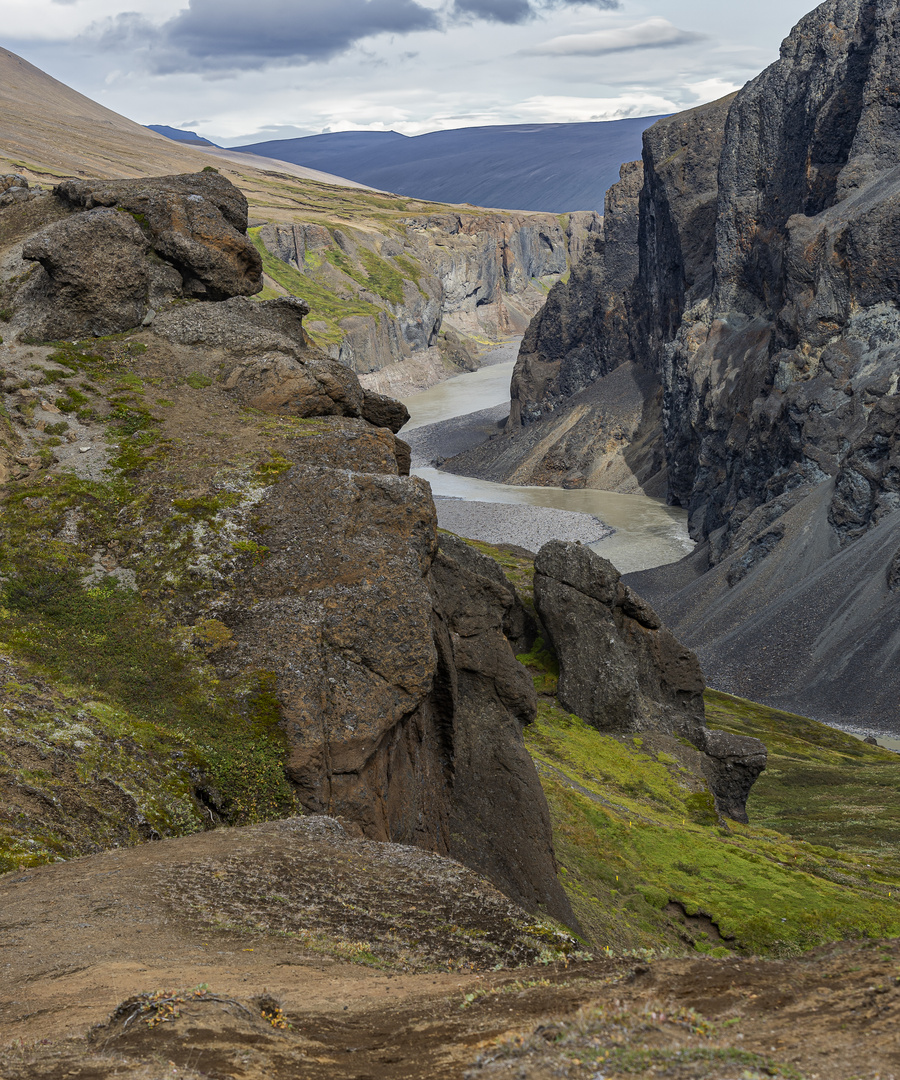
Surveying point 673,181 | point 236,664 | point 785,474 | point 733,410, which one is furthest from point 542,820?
point 673,181

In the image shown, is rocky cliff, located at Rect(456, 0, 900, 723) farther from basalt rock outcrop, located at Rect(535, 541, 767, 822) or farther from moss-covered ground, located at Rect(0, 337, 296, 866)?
moss-covered ground, located at Rect(0, 337, 296, 866)

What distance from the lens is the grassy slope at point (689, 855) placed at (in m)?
29.3

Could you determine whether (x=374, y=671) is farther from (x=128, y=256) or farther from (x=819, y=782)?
(x=819, y=782)

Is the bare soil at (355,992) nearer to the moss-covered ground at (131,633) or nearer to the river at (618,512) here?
the moss-covered ground at (131,633)

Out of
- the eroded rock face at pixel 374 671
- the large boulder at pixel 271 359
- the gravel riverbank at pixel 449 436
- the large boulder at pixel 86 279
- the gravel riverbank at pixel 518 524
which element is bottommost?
the gravel riverbank at pixel 518 524

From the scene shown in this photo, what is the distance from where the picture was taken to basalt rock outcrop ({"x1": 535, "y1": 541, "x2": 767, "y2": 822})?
4081cm

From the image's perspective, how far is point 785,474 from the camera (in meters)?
93.4

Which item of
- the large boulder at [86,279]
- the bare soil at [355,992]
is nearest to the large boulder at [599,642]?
the large boulder at [86,279]

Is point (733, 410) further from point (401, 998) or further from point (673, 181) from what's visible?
point (401, 998)

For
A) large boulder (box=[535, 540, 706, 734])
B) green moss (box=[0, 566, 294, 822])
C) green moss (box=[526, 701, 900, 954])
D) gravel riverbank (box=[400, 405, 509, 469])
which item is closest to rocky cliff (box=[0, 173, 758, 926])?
green moss (box=[0, 566, 294, 822])

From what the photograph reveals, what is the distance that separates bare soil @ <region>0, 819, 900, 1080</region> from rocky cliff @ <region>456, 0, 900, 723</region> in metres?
65.8

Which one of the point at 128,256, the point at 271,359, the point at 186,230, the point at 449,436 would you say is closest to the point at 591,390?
the point at 449,436

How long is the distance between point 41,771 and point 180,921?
14.5 ft

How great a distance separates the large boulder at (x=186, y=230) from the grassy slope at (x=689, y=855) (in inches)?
894
